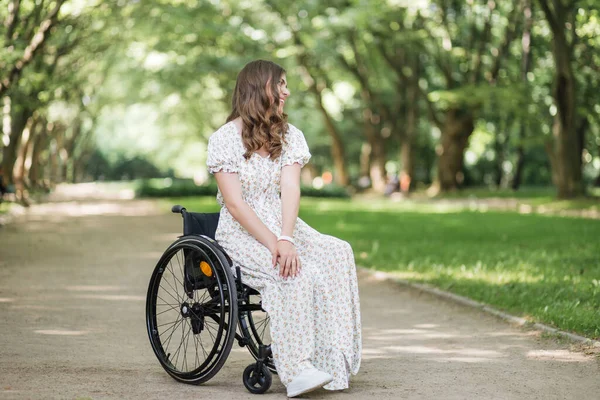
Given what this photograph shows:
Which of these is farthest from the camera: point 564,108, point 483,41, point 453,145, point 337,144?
point 337,144

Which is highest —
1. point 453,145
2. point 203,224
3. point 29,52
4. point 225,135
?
point 29,52

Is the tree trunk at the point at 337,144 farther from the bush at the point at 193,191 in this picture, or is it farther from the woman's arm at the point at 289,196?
the woman's arm at the point at 289,196

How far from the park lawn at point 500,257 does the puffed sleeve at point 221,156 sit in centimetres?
314

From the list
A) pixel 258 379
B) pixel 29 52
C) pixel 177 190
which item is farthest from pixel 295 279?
pixel 177 190

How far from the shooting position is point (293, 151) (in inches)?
196

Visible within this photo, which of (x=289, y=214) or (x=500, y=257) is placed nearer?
(x=289, y=214)

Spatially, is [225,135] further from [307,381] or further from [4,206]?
[4,206]

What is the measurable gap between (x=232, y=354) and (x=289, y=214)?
171 cm

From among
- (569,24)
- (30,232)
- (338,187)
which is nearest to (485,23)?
(569,24)

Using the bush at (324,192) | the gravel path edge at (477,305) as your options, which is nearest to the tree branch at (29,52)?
the gravel path edge at (477,305)

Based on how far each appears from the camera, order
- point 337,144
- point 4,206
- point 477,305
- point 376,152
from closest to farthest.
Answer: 1. point 477,305
2. point 4,206
3. point 337,144
4. point 376,152

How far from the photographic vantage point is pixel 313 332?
4.72 meters

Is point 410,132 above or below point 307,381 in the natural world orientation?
above

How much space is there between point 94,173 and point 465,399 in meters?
79.5
